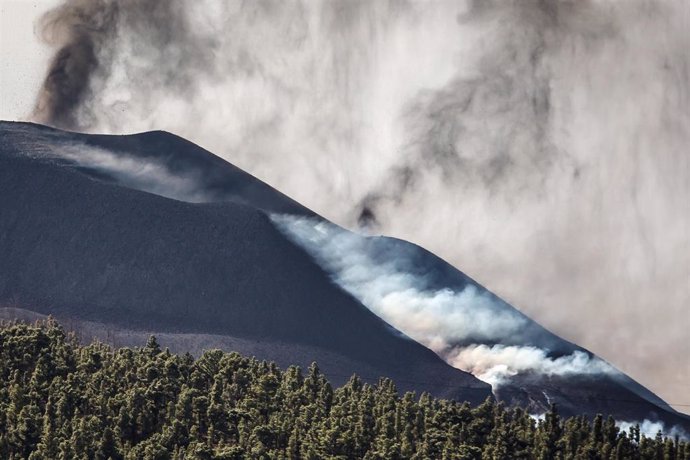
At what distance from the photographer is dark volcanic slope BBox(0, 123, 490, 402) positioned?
17700 cm

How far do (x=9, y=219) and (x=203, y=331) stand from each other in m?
39.1

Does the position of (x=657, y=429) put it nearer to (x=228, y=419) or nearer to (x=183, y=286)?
(x=183, y=286)

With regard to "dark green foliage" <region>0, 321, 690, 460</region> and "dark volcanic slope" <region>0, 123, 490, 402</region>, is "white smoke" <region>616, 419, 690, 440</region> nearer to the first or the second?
"dark volcanic slope" <region>0, 123, 490, 402</region>

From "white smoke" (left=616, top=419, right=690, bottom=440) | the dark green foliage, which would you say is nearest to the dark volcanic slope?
"white smoke" (left=616, top=419, right=690, bottom=440)

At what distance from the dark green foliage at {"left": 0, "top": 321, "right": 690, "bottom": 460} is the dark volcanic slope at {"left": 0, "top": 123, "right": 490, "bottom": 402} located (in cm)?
8011

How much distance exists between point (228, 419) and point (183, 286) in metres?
109

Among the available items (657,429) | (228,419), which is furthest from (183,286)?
(228,419)

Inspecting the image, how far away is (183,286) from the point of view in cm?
18975

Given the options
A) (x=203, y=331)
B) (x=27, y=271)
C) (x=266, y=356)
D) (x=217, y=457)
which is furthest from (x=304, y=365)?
(x=217, y=457)

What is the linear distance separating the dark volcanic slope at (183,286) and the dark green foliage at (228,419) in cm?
8011

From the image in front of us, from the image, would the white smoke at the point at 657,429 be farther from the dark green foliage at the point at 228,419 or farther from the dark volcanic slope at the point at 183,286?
the dark green foliage at the point at 228,419

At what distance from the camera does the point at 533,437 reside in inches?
3302

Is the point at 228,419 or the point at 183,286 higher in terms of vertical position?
the point at 183,286

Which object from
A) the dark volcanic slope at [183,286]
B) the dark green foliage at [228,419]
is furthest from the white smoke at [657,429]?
the dark green foliage at [228,419]
